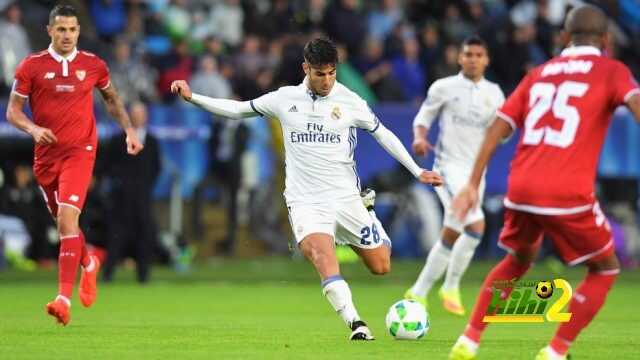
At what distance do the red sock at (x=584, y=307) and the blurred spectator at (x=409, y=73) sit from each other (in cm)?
1643

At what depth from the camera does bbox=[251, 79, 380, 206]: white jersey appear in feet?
41.7

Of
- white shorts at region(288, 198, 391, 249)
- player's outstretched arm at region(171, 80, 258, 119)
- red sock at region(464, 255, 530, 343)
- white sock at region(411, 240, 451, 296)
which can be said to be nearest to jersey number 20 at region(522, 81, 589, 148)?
red sock at region(464, 255, 530, 343)

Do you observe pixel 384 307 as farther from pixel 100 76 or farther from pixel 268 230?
pixel 268 230

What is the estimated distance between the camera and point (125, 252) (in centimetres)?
2428

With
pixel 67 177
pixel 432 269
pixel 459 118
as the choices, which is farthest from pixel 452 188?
Result: pixel 67 177

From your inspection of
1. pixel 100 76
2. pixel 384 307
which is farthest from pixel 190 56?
pixel 100 76

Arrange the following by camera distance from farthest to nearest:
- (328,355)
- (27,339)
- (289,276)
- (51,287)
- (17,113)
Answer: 1. (289,276)
2. (51,287)
3. (17,113)
4. (27,339)
5. (328,355)

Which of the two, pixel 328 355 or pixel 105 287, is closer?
pixel 328 355

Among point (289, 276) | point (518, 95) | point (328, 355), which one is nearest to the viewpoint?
point (518, 95)

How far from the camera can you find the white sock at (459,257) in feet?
53.4

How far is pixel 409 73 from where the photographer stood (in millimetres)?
26375

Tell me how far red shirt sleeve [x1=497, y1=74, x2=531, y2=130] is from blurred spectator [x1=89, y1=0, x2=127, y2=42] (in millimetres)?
17702

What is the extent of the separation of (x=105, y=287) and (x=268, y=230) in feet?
18.6

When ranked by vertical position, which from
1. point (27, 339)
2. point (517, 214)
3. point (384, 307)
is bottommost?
point (384, 307)
